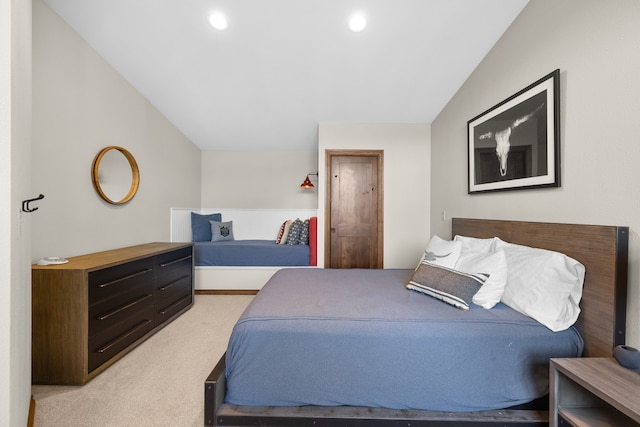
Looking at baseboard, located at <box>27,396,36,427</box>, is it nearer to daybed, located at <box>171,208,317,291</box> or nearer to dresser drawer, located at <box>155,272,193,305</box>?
dresser drawer, located at <box>155,272,193,305</box>

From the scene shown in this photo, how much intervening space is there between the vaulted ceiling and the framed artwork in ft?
2.32

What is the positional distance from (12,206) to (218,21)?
1932 mm

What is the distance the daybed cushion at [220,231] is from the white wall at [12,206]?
2966 millimetres

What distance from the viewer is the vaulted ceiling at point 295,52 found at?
2088mm

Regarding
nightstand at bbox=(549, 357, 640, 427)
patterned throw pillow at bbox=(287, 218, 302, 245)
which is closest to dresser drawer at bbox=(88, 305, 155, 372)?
patterned throw pillow at bbox=(287, 218, 302, 245)

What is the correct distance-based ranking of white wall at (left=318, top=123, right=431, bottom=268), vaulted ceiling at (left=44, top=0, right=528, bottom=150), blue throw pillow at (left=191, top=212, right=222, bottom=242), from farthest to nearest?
blue throw pillow at (left=191, top=212, right=222, bottom=242) → white wall at (left=318, top=123, right=431, bottom=268) → vaulted ceiling at (left=44, top=0, right=528, bottom=150)

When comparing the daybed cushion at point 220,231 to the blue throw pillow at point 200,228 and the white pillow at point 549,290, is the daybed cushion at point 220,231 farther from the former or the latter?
the white pillow at point 549,290

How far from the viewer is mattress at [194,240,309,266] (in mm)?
3699

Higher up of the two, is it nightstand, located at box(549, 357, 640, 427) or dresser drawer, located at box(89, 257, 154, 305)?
dresser drawer, located at box(89, 257, 154, 305)

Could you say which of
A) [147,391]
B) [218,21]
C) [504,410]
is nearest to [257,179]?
[218,21]

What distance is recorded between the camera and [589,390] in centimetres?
99

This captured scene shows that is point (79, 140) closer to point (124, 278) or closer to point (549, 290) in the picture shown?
point (124, 278)

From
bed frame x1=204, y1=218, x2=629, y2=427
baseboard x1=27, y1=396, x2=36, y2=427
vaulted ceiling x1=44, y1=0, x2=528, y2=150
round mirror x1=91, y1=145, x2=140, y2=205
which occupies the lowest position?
baseboard x1=27, y1=396, x2=36, y2=427

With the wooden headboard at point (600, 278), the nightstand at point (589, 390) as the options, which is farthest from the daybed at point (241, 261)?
the nightstand at point (589, 390)
